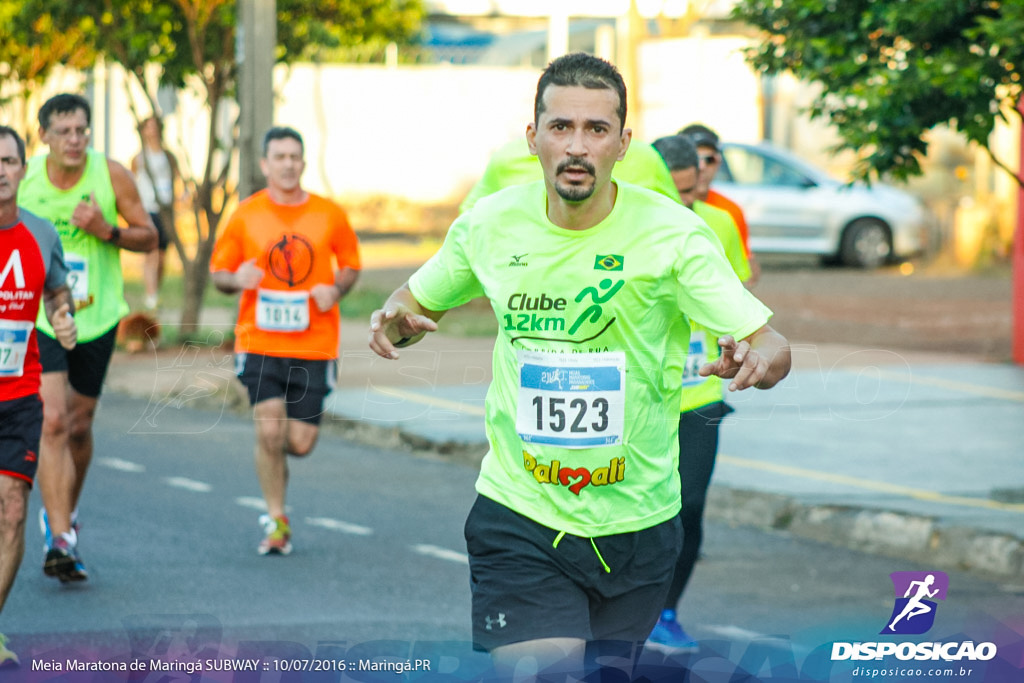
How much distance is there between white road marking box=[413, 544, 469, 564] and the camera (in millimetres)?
7715

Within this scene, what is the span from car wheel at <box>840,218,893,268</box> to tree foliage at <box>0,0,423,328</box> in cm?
841

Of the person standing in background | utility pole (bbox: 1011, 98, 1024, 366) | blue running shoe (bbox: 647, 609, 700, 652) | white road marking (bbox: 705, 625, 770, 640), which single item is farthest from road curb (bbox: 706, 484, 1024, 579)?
the person standing in background

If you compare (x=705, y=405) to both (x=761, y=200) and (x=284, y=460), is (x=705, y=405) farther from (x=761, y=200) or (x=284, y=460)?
(x=761, y=200)

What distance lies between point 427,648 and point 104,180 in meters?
2.98

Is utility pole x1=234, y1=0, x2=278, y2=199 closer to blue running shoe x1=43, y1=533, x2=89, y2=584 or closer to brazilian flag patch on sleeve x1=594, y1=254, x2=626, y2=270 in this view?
blue running shoe x1=43, y1=533, x2=89, y2=584

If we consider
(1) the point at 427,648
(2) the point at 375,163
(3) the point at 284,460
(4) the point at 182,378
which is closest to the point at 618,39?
(2) the point at 375,163

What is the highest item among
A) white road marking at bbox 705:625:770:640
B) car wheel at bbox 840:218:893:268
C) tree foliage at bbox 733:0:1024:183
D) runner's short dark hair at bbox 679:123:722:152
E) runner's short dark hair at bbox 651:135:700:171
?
tree foliage at bbox 733:0:1024:183

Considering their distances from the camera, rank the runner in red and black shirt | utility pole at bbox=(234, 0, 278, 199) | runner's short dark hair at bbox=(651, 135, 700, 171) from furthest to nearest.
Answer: utility pole at bbox=(234, 0, 278, 199) < runner's short dark hair at bbox=(651, 135, 700, 171) < the runner in red and black shirt

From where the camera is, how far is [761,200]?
872 inches

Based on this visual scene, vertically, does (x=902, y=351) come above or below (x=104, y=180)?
below

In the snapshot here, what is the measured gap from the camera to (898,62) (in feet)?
27.4

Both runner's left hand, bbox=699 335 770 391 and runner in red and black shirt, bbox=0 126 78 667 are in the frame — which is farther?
runner in red and black shirt, bbox=0 126 78 667

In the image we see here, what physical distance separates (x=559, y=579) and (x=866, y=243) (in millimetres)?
18989

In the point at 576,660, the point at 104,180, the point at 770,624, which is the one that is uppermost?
the point at 104,180
